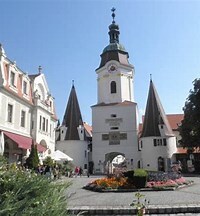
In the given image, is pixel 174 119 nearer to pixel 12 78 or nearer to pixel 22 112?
pixel 22 112

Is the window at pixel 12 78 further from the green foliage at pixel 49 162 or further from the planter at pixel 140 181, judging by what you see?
the planter at pixel 140 181

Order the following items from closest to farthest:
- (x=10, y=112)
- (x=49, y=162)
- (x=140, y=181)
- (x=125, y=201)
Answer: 1. (x=125, y=201)
2. (x=140, y=181)
3. (x=10, y=112)
4. (x=49, y=162)

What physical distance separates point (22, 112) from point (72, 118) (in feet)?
89.4

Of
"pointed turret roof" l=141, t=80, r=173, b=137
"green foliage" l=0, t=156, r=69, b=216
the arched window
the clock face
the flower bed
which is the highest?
the clock face

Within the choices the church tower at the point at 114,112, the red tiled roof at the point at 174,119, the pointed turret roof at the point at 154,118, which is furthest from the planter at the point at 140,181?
the red tiled roof at the point at 174,119

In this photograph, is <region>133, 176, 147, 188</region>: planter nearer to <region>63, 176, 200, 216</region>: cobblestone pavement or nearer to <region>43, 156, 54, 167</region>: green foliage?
<region>63, 176, 200, 216</region>: cobblestone pavement

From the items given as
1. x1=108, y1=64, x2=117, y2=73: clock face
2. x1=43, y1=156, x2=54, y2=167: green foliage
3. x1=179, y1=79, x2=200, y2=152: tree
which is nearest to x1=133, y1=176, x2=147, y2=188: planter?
x1=43, y1=156, x2=54, y2=167: green foliage

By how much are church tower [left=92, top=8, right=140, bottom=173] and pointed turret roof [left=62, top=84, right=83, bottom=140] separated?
13.4 feet

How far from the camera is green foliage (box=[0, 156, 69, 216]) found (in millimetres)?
2816

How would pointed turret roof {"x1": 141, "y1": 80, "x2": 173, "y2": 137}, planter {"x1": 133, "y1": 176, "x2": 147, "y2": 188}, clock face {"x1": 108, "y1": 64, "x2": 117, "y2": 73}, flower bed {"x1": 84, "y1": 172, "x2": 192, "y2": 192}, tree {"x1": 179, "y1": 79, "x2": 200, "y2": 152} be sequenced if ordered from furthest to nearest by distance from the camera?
clock face {"x1": 108, "y1": 64, "x2": 117, "y2": 73} < pointed turret roof {"x1": 141, "y1": 80, "x2": 173, "y2": 137} < tree {"x1": 179, "y1": 79, "x2": 200, "y2": 152} < planter {"x1": 133, "y1": 176, "x2": 147, "y2": 188} < flower bed {"x1": 84, "y1": 172, "x2": 192, "y2": 192}

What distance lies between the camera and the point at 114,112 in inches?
2060

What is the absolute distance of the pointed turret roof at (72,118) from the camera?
→ 53.4 meters

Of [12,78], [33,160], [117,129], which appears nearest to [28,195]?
[33,160]

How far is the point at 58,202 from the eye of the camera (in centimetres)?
328
